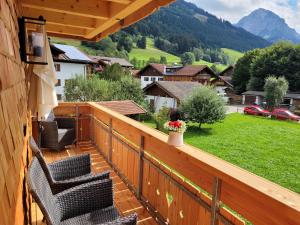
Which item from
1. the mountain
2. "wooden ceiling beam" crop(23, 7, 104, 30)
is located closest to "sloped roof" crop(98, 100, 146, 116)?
"wooden ceiling beam" crop(23, 7, 104, 30)

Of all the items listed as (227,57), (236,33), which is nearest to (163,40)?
(227,57)

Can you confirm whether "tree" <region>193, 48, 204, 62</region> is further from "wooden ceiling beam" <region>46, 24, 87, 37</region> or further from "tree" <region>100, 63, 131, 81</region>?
"wooden ceiling beam" <region>46, 24, 87, 37</region>

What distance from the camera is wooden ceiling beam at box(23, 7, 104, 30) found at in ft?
10.4

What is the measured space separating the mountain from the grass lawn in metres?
61.5

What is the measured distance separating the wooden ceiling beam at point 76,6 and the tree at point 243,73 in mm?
43311

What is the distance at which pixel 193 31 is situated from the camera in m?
119

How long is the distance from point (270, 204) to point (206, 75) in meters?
39.8

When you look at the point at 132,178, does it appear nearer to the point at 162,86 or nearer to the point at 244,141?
the point at 244,141

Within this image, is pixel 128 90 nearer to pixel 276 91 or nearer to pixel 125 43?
pixel 276 91

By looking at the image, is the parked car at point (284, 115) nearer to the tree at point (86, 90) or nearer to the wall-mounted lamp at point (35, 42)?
the tree at point (86, 90)

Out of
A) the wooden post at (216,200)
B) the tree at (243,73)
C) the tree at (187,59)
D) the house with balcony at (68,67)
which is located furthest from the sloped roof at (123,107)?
the tree at (187,59)

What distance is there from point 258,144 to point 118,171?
711 inches

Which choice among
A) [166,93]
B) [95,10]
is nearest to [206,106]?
[166,93]

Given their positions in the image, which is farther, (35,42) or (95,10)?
(95,10)
